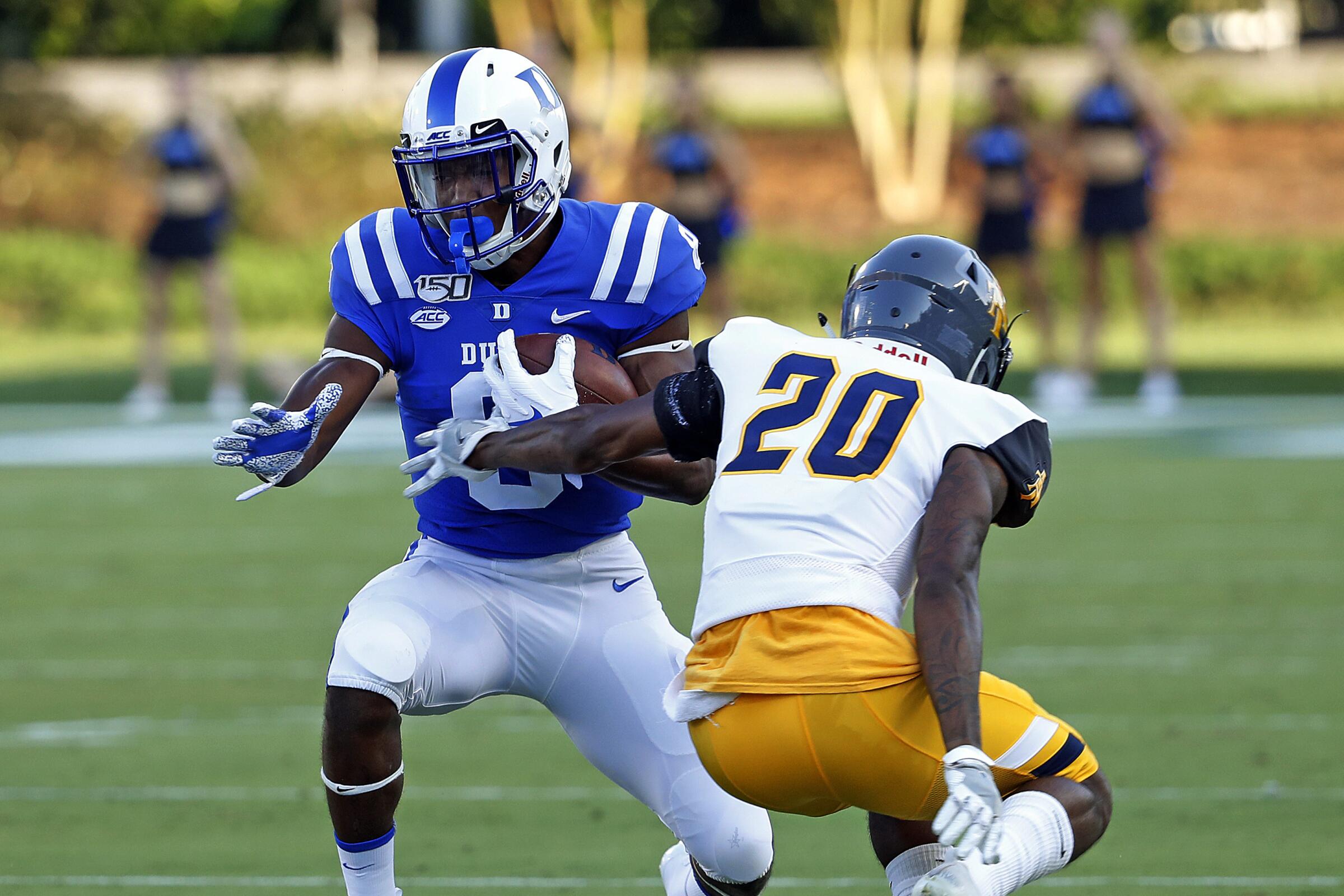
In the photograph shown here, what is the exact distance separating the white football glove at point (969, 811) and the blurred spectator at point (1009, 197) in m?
10.7

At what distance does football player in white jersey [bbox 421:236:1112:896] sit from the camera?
9.52 ft

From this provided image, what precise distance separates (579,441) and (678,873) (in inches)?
37.0

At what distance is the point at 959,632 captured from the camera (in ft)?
9.41

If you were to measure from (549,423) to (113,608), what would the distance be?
14.3 feet

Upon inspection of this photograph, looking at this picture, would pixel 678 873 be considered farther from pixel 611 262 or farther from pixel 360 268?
pixel 360 268

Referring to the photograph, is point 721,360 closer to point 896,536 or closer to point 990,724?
point 896,536

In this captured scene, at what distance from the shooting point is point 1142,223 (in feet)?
40.0

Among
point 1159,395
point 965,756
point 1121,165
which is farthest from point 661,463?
point 1159,395

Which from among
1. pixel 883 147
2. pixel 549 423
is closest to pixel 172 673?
pixel 549 423

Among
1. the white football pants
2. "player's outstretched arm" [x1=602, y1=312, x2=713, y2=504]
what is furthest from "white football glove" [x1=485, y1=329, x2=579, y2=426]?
Result: the white football pants

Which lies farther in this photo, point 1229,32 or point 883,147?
point 1229,32

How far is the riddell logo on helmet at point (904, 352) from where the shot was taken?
319 cm

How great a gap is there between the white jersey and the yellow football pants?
0.48ft

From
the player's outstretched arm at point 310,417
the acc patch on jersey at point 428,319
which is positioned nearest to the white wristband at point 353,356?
the player's outstretched arm at point 310,417
